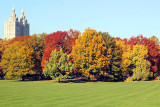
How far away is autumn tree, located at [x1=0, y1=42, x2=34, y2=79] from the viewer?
202ft

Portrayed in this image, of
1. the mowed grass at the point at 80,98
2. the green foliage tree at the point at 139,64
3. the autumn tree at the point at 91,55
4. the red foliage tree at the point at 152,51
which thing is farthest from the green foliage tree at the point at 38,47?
the mowed grass at the point at 80,98

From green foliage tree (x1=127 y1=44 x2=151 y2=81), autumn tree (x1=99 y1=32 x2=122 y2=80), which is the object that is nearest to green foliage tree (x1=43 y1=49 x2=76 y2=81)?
autumn tree (x1=99 y1=32 x2=122 y2=80)

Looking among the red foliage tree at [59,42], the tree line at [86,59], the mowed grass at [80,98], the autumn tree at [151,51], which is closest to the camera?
the mowed grass at [80,98]

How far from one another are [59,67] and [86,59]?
7.91 metres

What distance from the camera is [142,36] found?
73625 millimetres

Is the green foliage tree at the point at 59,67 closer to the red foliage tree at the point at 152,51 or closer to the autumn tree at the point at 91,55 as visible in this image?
the autumn tree at the point at 91,55

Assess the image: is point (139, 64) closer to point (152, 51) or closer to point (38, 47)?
point (152, 51)

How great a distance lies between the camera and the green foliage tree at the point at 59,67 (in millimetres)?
52656

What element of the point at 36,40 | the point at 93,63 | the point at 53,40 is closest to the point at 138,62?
the point at 93,63

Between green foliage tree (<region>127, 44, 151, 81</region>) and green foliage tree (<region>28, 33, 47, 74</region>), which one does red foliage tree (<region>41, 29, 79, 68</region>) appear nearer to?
green foliage tree (<region>28, 33, 47, 74</region>)

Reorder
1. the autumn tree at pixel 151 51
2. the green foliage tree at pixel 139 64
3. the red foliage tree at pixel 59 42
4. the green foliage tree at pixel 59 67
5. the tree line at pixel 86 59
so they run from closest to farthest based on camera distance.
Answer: the green foliage tree at pixel 59 67, the tree line at pixel 86 59, the green foliage tree at pixel 139 64, the red foliage tree at pixel 59 42, the autumn tree at pixel 151 51

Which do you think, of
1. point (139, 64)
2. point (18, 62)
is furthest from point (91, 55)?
point (18, 62)

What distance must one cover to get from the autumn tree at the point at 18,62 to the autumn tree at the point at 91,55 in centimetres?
1422

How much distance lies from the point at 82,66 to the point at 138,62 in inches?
647
